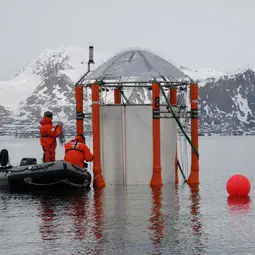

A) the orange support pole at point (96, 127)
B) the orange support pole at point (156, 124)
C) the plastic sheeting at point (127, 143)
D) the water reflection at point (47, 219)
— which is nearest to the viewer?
the water reflection at point (47, 219)

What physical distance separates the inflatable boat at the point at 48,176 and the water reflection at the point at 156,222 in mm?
2764

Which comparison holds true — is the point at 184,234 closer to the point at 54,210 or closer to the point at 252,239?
the point at 252,239

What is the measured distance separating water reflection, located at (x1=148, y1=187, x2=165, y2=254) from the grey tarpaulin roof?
4.80m

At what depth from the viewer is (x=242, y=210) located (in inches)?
660

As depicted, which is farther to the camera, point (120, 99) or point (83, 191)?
point (120, 99)

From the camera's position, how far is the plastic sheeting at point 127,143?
22859 millimetres

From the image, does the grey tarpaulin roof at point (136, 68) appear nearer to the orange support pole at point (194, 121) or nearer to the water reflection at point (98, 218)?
the orange support pole at point (194, 121)

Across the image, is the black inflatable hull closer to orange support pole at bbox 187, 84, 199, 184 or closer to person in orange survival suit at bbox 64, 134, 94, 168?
person in orange survival suit at bbox 64, 134, 94, 168

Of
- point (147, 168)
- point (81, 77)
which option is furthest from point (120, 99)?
point (147, 168)

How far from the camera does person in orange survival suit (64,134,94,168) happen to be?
22000mm

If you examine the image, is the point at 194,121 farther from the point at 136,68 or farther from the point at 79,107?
the point at 79,107

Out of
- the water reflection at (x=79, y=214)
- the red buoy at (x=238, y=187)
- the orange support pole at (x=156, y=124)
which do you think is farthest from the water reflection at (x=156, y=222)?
the red buoy at (x=238, y=187)

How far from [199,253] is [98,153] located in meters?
11.2

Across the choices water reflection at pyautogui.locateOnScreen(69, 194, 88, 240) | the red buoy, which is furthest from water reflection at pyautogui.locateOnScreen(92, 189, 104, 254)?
the red buoy
